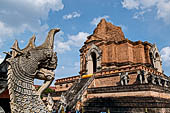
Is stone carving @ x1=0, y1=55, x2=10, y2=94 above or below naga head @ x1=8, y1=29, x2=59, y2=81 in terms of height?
below

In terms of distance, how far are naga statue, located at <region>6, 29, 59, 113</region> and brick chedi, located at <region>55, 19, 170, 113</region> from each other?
7.47 meters

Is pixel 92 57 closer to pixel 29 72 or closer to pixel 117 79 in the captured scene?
pixel 117 79

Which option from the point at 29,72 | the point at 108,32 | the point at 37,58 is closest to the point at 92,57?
the point at 108,32

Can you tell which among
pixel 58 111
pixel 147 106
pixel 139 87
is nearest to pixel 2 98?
pixel 58 111

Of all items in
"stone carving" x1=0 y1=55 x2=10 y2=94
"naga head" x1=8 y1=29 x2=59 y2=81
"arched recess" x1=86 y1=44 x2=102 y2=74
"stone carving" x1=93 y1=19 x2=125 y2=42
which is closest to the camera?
"naga head" x1=8 y1=29 x2=59 y2=81

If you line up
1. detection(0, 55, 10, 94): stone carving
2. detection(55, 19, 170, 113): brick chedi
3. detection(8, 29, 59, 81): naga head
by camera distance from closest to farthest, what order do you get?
detection(8, 29, 59, 81): naga head
detection(0, 55, 10, 94): stone carving
detection(55, 19, 170, 113): brick chedi

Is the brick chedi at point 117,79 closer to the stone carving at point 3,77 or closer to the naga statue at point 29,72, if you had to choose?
the naga statue at point 29,72

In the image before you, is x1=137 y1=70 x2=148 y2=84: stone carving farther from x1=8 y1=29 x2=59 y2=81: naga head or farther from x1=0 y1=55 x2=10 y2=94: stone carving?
x1=0 y1=55 x2=10 y2=94: stone carving

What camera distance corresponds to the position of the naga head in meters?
5.45

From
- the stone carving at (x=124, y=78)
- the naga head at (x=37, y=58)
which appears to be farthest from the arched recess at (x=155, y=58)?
the naga head at (x=37, y=58)

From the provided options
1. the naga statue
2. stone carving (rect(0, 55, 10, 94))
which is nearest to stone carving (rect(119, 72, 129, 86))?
the naga statue

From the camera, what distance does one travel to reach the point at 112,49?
21.8 metres

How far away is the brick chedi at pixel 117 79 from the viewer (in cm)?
1169

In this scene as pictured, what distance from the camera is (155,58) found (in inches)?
897
